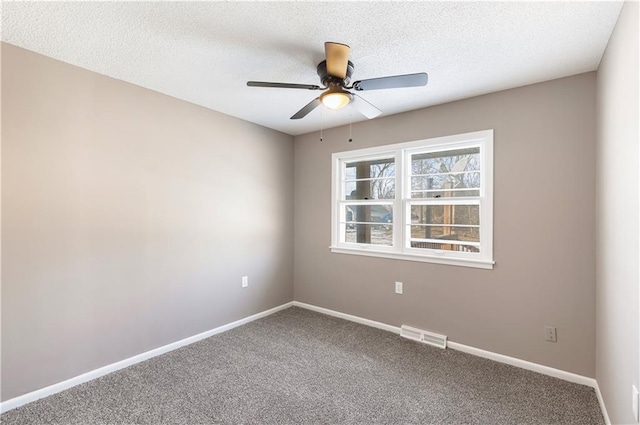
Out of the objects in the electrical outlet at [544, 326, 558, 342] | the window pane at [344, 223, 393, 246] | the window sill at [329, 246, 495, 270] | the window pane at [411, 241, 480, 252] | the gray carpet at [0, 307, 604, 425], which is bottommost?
the gray carpet at [0, 307, 604, 425]

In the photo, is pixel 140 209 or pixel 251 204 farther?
pixel 251 204

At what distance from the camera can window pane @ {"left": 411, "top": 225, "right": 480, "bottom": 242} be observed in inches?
113

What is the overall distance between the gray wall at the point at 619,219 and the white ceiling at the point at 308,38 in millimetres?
267

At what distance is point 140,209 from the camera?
2639 millimetres

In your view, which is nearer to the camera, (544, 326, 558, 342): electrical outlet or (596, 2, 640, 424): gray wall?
(596, 2, 640, 424): gray wall

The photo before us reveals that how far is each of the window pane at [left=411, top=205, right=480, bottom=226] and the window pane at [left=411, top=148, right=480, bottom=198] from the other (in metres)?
0.12

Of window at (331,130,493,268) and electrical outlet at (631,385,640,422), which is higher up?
window at (331,130,493,268)

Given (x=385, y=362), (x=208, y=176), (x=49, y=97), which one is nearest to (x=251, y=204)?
(x=208, y=176)

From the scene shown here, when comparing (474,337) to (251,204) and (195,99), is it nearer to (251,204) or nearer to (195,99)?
(251,204)

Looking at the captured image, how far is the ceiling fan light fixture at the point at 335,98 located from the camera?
6.64 ft

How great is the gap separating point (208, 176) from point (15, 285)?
66.7 inches

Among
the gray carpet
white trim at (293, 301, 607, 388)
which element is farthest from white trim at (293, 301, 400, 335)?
the gray carpet

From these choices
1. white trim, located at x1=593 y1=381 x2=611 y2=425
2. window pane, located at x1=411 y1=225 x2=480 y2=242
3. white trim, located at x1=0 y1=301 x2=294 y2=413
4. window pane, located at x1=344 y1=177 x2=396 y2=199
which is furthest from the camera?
window pane, located at x1=344 y1=177 x2=396 y2=199

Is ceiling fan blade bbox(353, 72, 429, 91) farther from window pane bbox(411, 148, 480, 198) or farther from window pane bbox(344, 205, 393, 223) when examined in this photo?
window pane bbox(344, 205, 393, 223)
